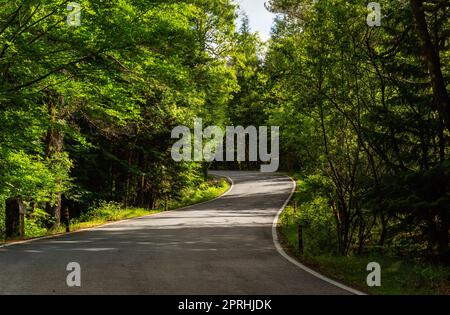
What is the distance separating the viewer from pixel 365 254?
14.3m

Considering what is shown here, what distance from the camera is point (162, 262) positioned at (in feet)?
35.4

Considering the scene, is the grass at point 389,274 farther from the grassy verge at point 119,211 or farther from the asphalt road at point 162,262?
the grassy verge at point 119,211

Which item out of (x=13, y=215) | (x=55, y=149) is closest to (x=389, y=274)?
(x=13, y=215)

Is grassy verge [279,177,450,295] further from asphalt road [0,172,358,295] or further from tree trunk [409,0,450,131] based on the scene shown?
tree trunk [409,0,450,131]

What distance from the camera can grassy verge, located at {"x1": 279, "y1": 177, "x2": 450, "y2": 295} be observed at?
8.73 metres

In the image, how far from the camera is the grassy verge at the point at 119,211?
19.9 m

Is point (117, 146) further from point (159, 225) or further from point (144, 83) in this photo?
point (144, 83)

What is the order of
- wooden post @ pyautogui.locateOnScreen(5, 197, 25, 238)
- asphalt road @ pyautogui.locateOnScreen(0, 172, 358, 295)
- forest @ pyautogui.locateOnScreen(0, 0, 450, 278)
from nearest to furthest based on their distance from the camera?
asphalt road @ pyautogui.locateOnScreen(0, 172, 358, 295) → forest @ pyautogui.locateOnScreen(0, 0, 450, 278) → wooden post @ pyautogui.locateOnScreen(5, 197, 25, 238)

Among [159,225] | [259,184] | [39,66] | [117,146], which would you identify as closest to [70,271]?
[39,66]

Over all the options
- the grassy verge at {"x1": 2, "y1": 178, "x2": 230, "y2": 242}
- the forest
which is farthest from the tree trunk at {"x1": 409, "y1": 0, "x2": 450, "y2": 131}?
the grassy verge at {"x1": 2, "y1": 178, "x2": 230, "y2": 242}

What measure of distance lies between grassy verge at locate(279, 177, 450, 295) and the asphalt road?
2.48 feet

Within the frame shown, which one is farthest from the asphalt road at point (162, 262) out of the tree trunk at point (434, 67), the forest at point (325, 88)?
the tree trunk at point (434, 67)

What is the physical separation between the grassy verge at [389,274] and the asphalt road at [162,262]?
76 centimetres
